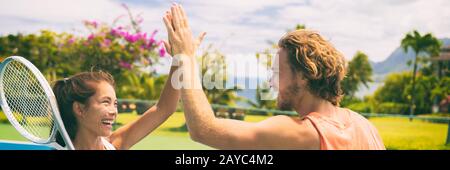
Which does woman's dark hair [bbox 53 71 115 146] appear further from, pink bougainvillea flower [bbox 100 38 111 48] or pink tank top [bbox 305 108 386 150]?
pink bougainvillea flower [bbox 100 38 111 48]

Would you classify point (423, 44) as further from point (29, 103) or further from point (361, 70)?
point (29, 103)

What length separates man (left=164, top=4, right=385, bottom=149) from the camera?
167cm

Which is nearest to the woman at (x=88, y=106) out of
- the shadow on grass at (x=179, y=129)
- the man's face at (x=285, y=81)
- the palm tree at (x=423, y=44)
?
the man's face at (x=285, y=81)

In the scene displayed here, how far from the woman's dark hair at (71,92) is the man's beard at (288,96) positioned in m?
0.80

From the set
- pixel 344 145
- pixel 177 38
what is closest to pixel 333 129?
pixel 344 145

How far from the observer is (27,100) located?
257 cm

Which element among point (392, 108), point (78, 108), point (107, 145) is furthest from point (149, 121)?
point (392, 108)

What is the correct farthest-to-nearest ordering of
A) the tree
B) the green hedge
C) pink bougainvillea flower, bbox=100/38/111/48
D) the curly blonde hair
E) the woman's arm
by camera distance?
the tree
the green hedge
pink bougainvillea flower, bbox=100/38/111/48
the woman's arm
the curly blonde hair

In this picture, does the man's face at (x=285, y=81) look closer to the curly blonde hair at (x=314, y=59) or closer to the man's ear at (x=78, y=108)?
the curly blonde hair at (x=314, y=59)

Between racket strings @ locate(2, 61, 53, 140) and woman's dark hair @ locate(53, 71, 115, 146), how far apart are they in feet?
0.19

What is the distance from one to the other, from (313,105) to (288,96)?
9 cm

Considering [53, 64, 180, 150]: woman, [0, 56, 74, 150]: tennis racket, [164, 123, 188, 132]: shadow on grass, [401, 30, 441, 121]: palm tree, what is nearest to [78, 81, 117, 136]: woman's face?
[53, 64, 180, 150]: woman
